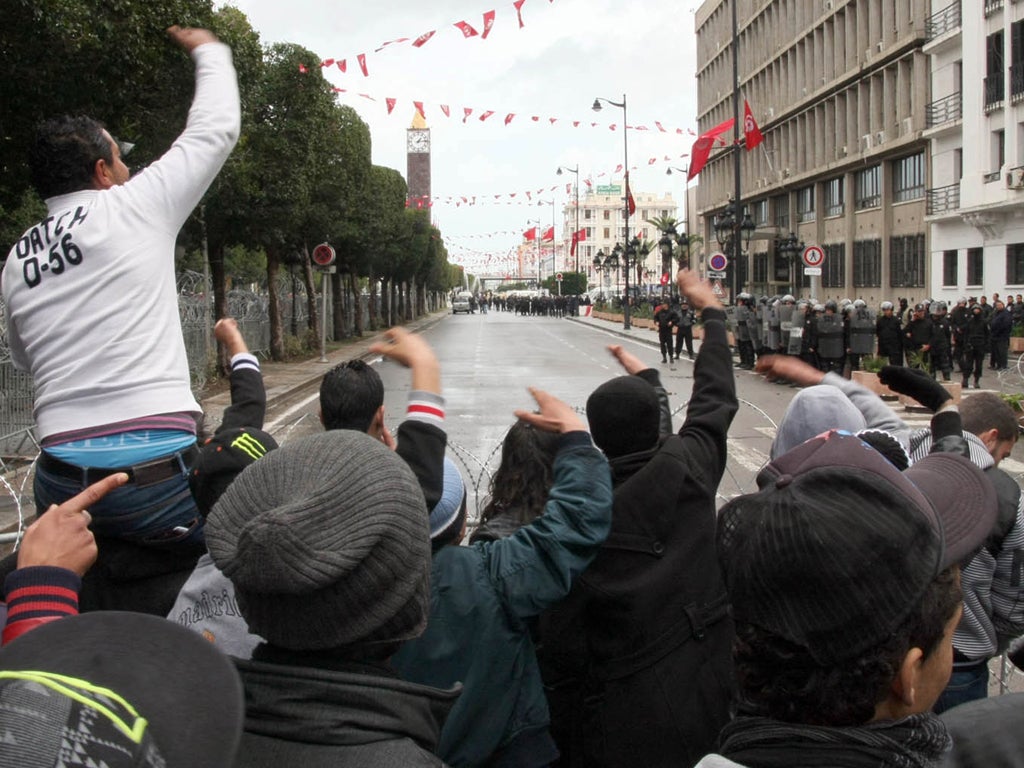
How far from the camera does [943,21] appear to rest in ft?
130

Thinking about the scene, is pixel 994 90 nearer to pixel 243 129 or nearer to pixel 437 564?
pixel 243 129

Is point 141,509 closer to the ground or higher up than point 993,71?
closer to the ground

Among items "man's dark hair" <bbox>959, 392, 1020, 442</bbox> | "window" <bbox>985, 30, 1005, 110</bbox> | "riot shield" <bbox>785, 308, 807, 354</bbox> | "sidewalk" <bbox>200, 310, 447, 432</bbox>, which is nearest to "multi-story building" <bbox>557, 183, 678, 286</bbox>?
Answer: "window" <bbox>985, 30, 1005, 110</bbox>

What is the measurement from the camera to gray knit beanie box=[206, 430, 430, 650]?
1.49m

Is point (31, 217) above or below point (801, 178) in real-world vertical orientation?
below

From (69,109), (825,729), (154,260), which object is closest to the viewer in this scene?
(825,729)

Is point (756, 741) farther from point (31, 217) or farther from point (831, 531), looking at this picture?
point (31, 217)

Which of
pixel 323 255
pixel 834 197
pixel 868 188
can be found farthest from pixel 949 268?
pixel 323 255

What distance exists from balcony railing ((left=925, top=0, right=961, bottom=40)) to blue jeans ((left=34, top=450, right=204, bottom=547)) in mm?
41536

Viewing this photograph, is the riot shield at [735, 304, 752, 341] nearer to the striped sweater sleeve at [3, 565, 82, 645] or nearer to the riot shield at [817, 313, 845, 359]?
the riot shield at [817, 313, 845, 359]

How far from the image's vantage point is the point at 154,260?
250cm

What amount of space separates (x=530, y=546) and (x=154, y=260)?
1.09 metres

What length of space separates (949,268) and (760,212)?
993 inches

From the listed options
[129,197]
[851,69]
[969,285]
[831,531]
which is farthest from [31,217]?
[851,69]
